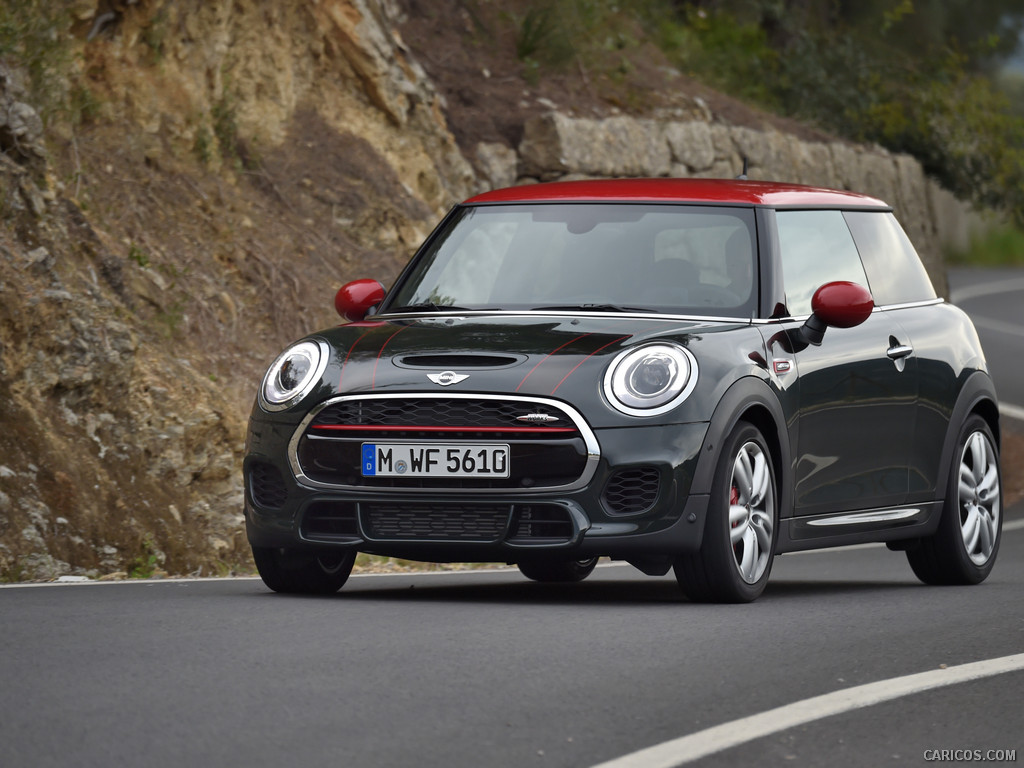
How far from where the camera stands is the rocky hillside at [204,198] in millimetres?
11812

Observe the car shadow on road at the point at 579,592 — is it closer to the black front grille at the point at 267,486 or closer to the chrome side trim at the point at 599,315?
the black front grille at the point at 267,486

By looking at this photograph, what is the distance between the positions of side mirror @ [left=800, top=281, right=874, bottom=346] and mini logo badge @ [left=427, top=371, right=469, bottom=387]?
5.93 ft

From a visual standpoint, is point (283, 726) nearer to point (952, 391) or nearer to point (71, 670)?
point (71, 670)

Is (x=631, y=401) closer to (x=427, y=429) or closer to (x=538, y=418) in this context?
(x=538, y=418)

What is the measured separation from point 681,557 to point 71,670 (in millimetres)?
2702

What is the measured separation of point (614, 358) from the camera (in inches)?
298

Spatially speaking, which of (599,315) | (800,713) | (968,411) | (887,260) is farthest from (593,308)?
(800,713)

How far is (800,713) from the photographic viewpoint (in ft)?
18.2

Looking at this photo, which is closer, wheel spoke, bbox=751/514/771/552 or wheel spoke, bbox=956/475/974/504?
wheel spoke, bbox=751/514/771/552

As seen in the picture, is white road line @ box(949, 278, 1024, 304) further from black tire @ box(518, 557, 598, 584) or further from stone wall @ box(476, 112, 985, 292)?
black tire @ box(518, 557, 598, 584)

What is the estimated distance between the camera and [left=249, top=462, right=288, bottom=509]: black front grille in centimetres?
787

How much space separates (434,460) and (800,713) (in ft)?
7.77

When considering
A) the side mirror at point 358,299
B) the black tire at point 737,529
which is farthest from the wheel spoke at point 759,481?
the side mirror at point 358,299

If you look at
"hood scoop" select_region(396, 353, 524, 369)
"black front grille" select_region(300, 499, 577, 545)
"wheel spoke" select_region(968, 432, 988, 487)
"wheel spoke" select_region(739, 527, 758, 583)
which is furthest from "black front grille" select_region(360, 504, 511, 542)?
"wheel spoke" select_region(968, 432, 988, 487)
